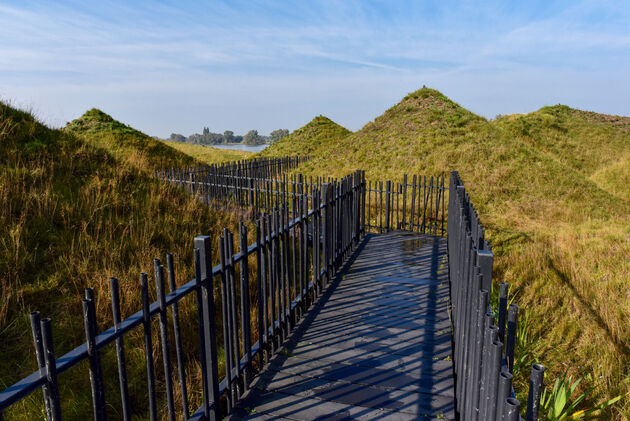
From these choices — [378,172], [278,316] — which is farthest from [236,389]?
[378,172]

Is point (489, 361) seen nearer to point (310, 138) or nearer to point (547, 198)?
point (547, 198)

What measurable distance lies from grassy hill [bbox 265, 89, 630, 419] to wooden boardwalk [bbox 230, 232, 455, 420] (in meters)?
1.76

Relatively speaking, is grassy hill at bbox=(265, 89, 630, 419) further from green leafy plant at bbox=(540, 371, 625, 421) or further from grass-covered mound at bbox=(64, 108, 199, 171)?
grass-covered mound at bbox=(64, 108, 199, 171)

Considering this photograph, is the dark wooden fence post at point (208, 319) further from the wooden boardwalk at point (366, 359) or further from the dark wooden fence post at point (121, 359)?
the dark wooden fence post at point (121, 359)

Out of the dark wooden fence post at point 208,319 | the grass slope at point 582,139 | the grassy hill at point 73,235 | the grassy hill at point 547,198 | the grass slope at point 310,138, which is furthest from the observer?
the grass slope at point 310,138

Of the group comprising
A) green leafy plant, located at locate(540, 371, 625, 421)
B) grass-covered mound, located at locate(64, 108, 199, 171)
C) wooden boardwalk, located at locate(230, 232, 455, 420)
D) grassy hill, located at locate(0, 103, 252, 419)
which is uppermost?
grass-covered mound, located at locate(64, 108, 199, 171)

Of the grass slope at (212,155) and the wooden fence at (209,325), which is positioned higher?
the grass slope at (212,155)

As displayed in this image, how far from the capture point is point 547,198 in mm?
20156

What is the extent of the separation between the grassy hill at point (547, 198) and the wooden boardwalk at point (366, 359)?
1.76m

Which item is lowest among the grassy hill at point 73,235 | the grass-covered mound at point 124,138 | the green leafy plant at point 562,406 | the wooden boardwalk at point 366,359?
the green leafy plant at point 562,406

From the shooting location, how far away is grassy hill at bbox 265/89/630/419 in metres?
5.99

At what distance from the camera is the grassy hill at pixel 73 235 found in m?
4.71

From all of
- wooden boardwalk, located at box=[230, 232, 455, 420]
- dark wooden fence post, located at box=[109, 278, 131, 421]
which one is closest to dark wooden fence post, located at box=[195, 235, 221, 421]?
wooden boardwalk, located at box=[230, 232, 455, 420]

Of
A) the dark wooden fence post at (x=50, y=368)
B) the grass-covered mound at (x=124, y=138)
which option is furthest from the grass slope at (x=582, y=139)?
the dark wooden fence post at (x=50, y=368)
